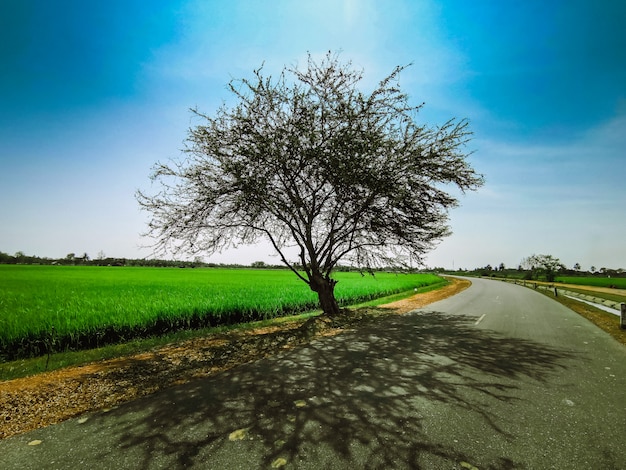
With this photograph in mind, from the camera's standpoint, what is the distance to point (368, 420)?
4191 millimetres

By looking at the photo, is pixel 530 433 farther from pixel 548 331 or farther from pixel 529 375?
pixel 548 331

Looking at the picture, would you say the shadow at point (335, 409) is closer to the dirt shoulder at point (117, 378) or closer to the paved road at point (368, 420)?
the paved road at point (368, 420)

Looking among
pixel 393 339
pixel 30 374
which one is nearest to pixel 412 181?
pixel 393 339

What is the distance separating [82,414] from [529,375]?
26.5 feet

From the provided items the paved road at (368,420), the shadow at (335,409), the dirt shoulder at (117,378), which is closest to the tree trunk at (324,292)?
the dirt shoulder at (117,378)

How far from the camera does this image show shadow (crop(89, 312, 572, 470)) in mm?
3416

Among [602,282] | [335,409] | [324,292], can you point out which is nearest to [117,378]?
[335,409]

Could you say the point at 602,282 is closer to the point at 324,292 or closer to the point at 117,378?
the point at 324,292

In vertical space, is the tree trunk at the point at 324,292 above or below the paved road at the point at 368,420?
above

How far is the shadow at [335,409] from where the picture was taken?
11.2ft

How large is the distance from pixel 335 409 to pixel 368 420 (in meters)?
0.55

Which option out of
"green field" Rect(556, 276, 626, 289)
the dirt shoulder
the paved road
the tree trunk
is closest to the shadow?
the paved road

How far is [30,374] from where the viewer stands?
22.2 feet

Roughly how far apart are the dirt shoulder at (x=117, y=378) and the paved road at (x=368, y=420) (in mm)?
567
